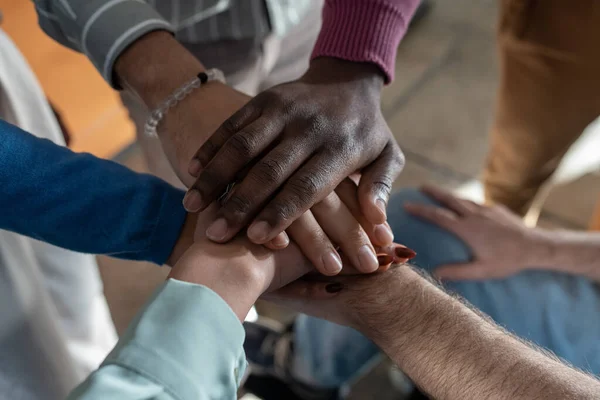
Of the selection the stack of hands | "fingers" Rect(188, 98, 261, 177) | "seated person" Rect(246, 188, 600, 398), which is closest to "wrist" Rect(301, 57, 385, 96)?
the stack of hands

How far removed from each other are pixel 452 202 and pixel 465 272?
16 cm

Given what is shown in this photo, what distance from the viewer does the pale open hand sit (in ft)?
3.15

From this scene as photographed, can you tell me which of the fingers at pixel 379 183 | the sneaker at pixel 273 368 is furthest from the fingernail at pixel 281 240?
the sneaker at pixel 273 368

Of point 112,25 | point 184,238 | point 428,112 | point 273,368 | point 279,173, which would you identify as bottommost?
point 273,368

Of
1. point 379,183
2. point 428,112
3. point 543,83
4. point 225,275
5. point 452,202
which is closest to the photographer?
point 225,275

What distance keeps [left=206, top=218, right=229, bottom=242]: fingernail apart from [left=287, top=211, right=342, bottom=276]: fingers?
3.3 inches

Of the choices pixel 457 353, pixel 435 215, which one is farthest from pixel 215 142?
pixel 435 215

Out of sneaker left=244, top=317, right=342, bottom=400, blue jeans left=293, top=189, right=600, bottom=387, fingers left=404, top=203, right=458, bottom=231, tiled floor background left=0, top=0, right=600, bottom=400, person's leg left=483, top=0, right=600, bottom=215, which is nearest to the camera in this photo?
blue jeans left=293, top=189, right=600, bottom=387

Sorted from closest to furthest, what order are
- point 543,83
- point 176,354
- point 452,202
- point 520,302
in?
1. point 176,354
2. point 520,302
3. point 452,202
4. point 543,83

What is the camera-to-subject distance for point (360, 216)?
68 centimetres

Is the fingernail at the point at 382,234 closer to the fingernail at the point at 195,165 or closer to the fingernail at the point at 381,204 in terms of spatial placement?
the fingernail at the point at 381,204

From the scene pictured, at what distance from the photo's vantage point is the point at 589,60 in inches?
44.8

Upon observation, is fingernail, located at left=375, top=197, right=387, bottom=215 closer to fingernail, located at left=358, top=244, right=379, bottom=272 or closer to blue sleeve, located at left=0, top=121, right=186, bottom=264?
fingernail, located at left=358, top=244, right=379, bottom=272

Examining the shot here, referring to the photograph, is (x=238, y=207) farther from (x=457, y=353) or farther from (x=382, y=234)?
(x=457, y=353)
